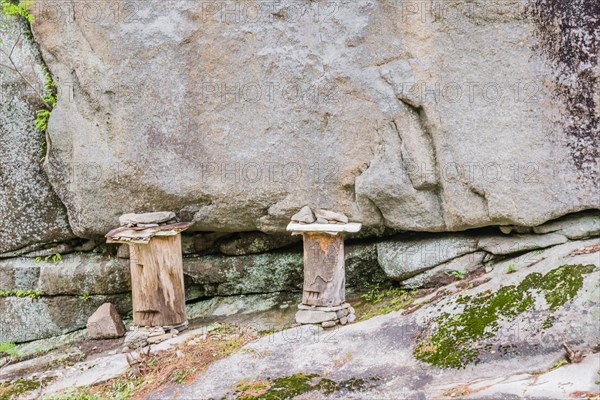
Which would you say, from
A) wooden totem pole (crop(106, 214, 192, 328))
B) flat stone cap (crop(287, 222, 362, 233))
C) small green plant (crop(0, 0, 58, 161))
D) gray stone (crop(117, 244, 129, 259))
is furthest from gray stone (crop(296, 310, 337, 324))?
small green plant (crop(0, 0, 58, 161))

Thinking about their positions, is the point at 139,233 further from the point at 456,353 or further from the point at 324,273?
the point at 456,353

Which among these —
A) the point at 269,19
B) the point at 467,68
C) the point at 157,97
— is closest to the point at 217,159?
the point at 157,97

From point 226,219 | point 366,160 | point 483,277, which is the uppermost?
point 366,160

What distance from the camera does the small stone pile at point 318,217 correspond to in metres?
8.80

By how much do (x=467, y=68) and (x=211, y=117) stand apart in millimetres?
3436

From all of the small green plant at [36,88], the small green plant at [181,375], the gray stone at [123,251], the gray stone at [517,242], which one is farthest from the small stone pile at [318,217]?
the small green plant at [36,88]

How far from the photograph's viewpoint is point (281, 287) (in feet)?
33.0

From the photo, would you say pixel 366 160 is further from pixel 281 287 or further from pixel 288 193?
pixel 281 287

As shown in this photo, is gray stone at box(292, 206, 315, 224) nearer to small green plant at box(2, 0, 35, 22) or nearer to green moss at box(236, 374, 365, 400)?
green moss at box(236, 374, 365, 400)

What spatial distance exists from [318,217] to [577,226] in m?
3.18

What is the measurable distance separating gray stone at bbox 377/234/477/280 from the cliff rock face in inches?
13.3

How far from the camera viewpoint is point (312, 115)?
905cm

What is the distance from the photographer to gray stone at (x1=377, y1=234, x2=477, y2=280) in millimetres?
8945

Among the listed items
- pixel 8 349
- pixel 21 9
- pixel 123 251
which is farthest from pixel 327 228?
pixel 21 9
